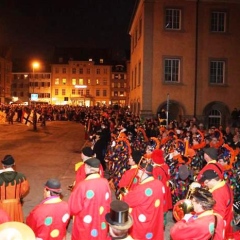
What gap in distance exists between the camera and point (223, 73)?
2891 centimetres

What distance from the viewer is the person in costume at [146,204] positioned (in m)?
5.53

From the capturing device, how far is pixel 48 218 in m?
4.96

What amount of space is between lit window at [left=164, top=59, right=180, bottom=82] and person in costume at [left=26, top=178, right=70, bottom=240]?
2404 cm

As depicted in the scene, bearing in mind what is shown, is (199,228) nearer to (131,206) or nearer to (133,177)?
(131,206)

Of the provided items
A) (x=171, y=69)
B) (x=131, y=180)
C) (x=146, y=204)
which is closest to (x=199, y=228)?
(x=146, y=204)

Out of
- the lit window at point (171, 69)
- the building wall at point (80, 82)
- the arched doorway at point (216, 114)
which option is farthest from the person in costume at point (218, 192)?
the building wall at point (80, 82)

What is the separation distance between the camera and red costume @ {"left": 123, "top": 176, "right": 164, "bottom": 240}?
553 cm

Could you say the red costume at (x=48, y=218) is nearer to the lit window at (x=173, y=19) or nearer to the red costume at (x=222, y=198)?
the red costume at (x=222, y=198)

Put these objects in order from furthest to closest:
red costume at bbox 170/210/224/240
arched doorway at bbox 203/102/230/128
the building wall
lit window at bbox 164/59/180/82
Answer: the building wall → arched doorway at bbox 203/102/230/128 → lit window at bbox 164/59/180/82 → red costume at bbox 170/210/224/240

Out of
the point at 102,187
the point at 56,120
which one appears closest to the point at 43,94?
the point at 56,120

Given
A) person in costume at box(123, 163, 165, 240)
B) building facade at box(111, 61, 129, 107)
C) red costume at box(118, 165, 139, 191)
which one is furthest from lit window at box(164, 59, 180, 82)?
building facade at box(111, 61, 129, 107)

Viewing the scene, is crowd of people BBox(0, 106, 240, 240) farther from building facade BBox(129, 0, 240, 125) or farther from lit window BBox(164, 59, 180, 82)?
lit window BBox(164, 59, 180, 82)

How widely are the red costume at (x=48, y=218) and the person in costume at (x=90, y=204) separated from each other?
379 millimetres

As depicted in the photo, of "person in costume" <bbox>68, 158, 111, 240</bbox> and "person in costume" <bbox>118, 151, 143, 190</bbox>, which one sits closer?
"person in costume" <bbox>68, 158, 111, 240</bbox>
